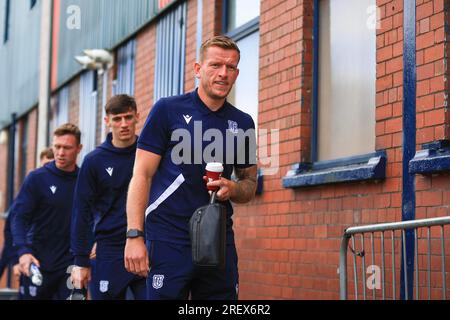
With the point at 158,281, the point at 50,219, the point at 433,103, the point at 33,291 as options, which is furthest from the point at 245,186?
the point at 33,291

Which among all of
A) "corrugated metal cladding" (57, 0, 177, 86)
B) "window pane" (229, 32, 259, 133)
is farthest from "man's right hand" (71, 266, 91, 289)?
"corrugated metal cladding" (57, 0, 177, 86)

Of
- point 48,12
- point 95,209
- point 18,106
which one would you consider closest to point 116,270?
point 95,209

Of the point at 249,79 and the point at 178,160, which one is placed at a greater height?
the point at 249,79

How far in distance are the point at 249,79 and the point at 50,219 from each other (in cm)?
249

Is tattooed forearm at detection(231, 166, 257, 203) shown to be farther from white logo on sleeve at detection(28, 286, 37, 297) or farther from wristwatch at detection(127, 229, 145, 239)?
white logo on sleeve at detection(28, 286, 37, 297)

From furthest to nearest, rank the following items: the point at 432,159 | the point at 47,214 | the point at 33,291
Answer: the point at 33,291 < the point at 47,214 < the point at 432,159

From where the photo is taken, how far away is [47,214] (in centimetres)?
1046

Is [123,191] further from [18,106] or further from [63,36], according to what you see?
[18,106]

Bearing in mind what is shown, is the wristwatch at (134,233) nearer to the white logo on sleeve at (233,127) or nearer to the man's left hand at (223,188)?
the man's left hand at (223,188)

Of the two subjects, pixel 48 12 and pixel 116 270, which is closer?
pixel 116 270

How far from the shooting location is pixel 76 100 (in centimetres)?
1928

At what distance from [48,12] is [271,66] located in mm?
6312

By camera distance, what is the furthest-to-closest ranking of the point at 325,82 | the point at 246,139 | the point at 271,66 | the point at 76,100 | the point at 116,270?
the point at 76,100 → the point at 271,66 → the point at 325,82 → the point at 116,270 → the point at 246,139

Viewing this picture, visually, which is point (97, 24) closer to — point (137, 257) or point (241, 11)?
point (241, 11)
